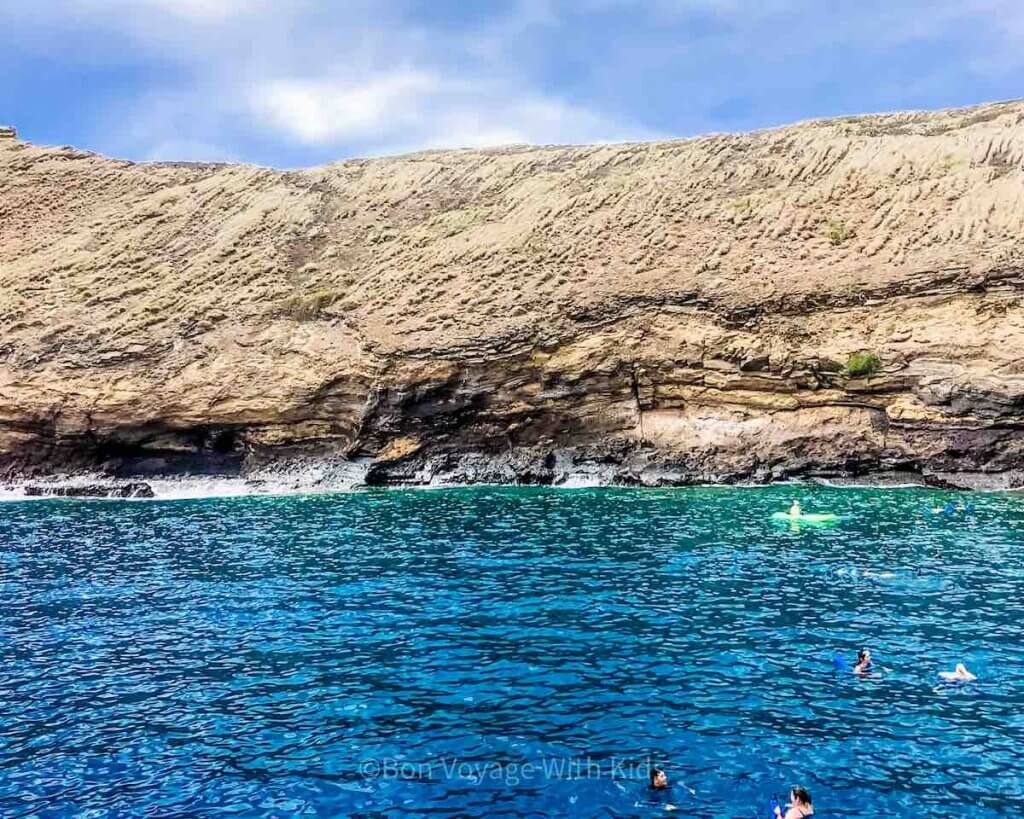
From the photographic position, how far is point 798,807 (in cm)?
971

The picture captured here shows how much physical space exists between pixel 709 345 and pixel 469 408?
42.8 ft

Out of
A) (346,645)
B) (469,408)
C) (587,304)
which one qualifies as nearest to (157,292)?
(469,408)

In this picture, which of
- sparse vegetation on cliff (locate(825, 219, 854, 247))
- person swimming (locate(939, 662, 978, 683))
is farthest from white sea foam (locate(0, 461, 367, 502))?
person swimming (locate(939, 662, 978, 683))

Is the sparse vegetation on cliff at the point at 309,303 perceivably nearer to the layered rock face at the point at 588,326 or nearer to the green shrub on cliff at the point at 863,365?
the layered rock face at the point at 588,326

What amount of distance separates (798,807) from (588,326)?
36.8m

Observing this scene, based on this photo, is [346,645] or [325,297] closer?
[346,645]

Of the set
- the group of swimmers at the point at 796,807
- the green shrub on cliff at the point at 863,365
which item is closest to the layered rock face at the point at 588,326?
the green shrub on cliff at the point at 863,365

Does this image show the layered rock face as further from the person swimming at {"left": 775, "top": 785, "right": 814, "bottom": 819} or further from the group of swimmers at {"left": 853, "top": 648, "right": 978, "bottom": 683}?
the person swimming at {"left": 775, "top": 785, "right": 814, "bottom": 819}

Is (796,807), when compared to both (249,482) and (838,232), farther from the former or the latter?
(838,232)

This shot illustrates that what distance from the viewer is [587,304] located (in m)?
46.1

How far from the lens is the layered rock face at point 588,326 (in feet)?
133

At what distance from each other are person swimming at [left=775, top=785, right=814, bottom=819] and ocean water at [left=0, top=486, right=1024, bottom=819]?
22 centimetres

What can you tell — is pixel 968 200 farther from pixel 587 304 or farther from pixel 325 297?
pixel 325 297

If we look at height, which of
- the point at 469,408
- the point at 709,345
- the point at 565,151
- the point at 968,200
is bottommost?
the point at 469,408
